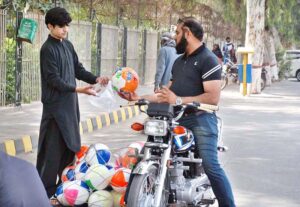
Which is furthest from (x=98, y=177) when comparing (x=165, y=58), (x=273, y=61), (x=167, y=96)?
(x=273, y=61)

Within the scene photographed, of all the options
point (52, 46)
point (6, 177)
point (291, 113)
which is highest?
point (52, 46)

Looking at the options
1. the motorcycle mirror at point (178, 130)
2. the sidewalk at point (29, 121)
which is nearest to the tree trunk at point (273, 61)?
the sidewalk at point (29, 121)

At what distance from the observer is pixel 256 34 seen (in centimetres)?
2284

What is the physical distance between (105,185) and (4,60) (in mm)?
8463

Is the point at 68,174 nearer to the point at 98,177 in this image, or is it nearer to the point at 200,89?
the point at 98,177

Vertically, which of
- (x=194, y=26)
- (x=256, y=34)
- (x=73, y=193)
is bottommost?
(x=73, y=193)

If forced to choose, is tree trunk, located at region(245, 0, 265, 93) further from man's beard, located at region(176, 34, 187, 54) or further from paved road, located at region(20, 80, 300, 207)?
man's beard, located at region(176, 34, 187, 54)

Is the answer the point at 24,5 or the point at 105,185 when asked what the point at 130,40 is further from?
the point at 105,185

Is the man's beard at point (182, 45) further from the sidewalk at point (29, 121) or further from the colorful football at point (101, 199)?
the sidewalk at point (29, 121)

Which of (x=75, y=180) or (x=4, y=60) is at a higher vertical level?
(x=4, y=60)

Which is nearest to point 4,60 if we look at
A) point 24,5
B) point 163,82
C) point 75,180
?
point 24,5

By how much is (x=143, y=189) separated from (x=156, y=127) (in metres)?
0.47

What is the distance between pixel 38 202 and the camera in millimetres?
2801

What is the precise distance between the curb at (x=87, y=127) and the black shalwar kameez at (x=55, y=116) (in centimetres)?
311
